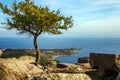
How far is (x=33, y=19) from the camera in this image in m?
30.9

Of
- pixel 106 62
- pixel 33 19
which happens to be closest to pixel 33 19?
pixel 33 19

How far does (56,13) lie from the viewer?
32.2 m

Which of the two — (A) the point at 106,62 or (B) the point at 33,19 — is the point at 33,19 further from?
(A) the point at 106,62

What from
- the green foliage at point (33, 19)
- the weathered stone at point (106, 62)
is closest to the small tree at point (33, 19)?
the green foliage at point (33, 19)

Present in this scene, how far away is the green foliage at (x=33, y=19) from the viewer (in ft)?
102

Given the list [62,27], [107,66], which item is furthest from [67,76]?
[62,27]

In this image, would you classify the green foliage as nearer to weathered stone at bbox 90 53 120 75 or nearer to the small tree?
the small tree

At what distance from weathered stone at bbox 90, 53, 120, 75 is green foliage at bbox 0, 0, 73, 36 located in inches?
457

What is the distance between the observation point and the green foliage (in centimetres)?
3095

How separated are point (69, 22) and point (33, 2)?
489cm

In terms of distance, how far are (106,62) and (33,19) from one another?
13785 mm

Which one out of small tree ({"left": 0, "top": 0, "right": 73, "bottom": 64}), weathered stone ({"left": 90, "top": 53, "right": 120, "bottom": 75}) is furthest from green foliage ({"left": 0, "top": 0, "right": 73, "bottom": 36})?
weathered stone ({"left": 90, "top": 53, "right": 120, "bottom": 75})

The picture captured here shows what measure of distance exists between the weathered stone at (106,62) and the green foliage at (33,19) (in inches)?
457

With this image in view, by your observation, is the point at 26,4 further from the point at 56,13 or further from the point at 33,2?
the point at 56,13
